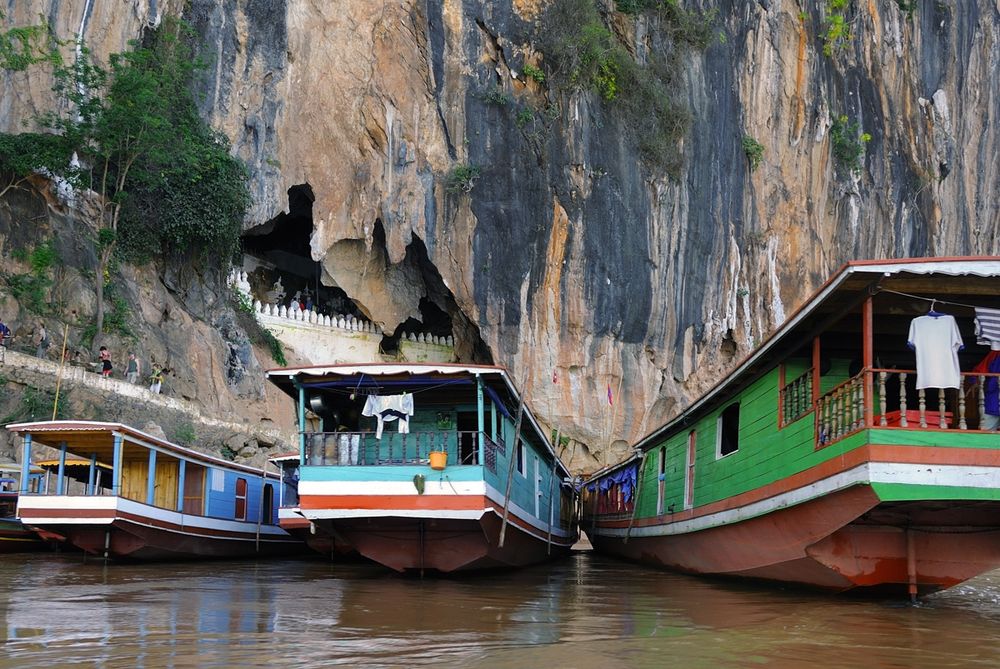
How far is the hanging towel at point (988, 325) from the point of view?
764 centimetres

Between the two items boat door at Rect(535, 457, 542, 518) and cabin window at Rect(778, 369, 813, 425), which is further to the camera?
boat door at Rect(535, 457, 542, 518)

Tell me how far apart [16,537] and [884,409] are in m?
14.2

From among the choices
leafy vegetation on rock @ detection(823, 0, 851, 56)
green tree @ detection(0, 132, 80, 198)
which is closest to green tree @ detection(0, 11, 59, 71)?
green tree @ detection(0, 132, 80, 198)

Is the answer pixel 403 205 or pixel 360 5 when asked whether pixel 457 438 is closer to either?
pixel 403 205

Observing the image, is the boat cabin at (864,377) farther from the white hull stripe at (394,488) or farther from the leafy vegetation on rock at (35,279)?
the leafy vegetation on rock at (35,279)

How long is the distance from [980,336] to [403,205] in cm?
2041

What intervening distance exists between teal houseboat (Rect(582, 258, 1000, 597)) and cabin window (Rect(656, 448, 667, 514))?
323cm

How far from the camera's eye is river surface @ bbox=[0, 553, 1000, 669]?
5.63 metres

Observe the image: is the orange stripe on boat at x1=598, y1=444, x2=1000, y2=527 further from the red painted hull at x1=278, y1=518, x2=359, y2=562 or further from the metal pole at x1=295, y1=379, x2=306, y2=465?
the red painted hull at x1=278, y1=518, x2=359, y2=562

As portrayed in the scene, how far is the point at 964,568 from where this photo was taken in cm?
835

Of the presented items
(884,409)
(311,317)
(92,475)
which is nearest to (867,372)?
(884,409)

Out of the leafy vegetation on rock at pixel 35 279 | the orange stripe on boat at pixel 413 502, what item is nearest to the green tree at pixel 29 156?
the leafy vegetation on rock at pixel 35 279

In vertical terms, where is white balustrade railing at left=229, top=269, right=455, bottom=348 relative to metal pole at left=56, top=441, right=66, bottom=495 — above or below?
above

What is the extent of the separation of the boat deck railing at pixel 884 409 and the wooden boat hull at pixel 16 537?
13364 millimetres
